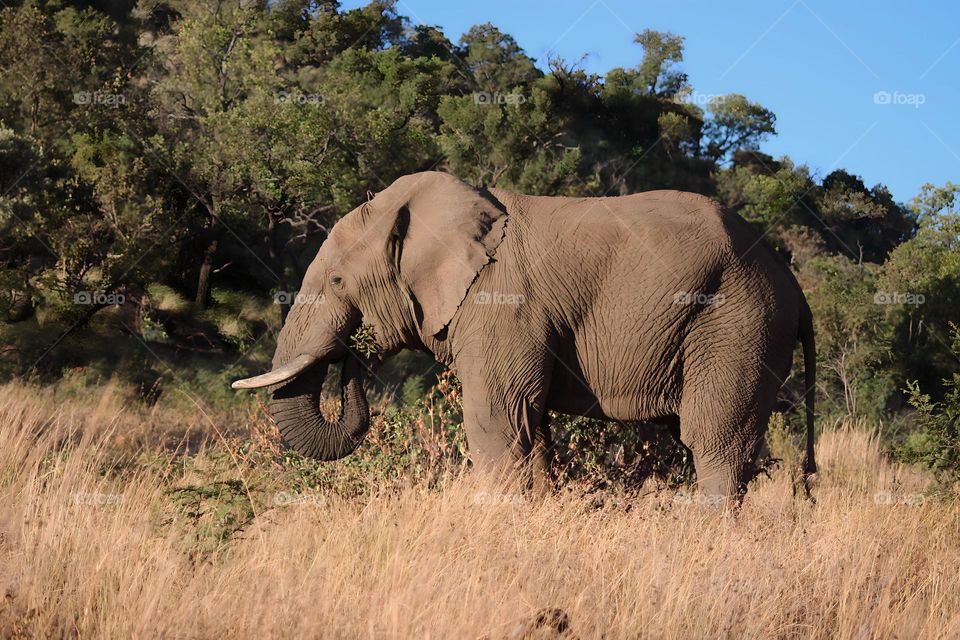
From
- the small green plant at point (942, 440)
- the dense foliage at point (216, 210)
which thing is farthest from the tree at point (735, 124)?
the small green plant at point (942, 440)

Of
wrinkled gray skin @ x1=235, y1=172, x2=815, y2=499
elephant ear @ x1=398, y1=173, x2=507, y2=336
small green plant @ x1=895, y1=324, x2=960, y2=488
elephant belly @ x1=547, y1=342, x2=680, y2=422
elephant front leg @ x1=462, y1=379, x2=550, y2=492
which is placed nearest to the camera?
elephant front leg @ x1=462, y1=379, x2=550, y2=492

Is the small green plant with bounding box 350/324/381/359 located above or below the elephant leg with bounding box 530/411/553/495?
above

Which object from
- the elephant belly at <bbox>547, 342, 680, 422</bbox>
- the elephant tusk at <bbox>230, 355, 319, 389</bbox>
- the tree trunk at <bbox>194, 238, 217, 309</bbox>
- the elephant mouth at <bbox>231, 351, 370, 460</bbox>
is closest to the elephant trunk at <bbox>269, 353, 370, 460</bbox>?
the elephant mouth at <bbox>231, 351, 370, 460</bbox>

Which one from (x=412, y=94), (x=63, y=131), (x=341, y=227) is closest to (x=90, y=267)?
(x=63, y=131)

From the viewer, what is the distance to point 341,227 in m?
8.48

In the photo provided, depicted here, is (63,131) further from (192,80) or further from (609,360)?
(609,360)

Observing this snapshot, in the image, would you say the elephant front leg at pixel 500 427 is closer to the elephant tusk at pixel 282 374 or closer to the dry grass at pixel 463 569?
the dry grass at pixel 463 569

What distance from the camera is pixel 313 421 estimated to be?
8492 mm

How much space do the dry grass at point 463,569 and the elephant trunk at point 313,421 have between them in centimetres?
94

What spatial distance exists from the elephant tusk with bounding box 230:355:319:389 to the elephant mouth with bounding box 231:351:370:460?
4 centimetres

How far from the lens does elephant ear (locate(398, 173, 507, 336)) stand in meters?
7.99

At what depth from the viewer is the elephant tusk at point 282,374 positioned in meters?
8.20

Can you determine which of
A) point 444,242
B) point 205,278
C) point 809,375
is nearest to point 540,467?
point 444,242

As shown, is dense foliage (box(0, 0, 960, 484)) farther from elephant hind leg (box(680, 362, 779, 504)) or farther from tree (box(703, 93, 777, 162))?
tree (box(703, 93, 777, 162))
